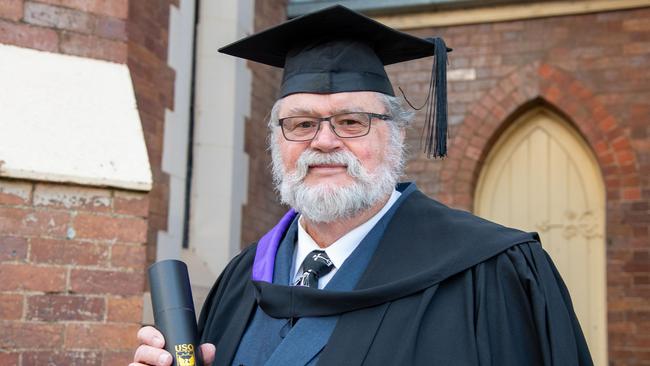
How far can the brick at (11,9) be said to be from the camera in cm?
335

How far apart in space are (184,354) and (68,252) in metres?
1.49

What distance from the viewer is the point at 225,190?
5.71 metres

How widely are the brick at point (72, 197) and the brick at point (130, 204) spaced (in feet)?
0.11

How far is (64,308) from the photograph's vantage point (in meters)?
3.24

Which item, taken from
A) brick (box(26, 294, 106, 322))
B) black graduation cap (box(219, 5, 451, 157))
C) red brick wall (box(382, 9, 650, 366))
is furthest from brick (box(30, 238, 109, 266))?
red brick wall (box(382, 9, 650, 366))

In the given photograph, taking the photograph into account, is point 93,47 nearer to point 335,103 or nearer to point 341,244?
point 335,103

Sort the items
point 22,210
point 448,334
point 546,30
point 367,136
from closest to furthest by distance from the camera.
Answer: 1. point 448,334
2. point 367,136
3. point 22,210
4. point 546,30

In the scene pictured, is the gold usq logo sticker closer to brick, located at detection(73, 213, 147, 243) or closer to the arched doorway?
brick, located at detection(73, 213, 147, 243)

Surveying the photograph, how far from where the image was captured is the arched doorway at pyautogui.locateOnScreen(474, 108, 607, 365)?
20.7 ft

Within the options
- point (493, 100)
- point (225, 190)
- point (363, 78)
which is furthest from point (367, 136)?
point (493, 100)

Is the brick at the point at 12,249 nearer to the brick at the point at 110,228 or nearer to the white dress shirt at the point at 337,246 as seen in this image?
the brick at the point at 110,228

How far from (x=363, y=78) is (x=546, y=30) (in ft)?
14.8

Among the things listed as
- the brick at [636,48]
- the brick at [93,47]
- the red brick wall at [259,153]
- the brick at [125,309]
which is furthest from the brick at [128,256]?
the brick at [636,48]

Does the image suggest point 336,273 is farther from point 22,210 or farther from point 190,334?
point 22,210
